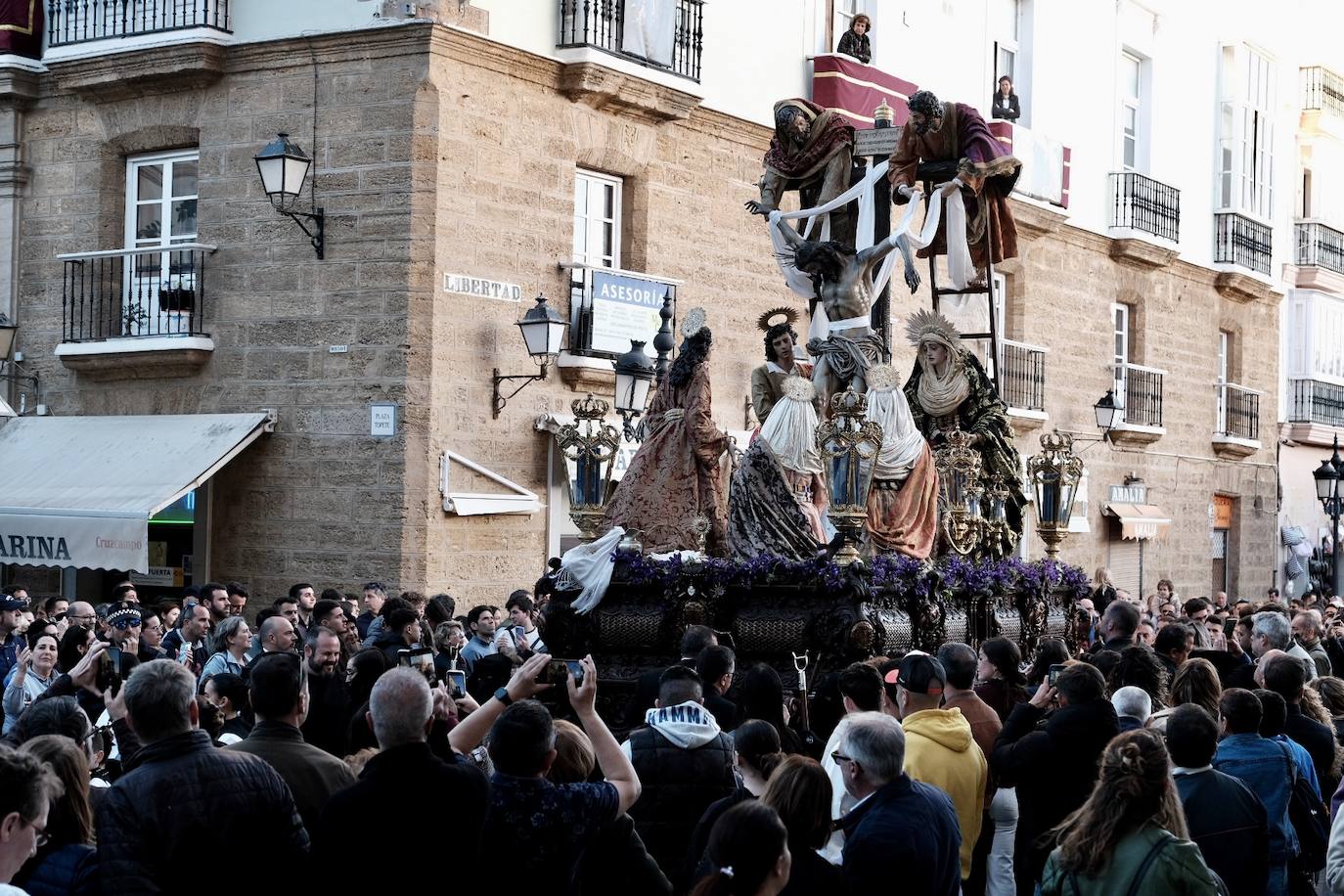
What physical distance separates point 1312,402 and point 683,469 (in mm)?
22040

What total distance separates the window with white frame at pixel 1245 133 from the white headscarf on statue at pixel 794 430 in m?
18.9

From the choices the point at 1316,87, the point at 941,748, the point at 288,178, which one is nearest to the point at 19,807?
the point at 941,748

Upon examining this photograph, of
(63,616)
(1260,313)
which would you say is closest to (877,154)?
(63,616)

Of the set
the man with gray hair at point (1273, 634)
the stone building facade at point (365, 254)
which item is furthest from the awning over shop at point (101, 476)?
the man with gray hair at point (1273, 634)

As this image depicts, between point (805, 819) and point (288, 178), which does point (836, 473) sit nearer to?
point (805, 819)

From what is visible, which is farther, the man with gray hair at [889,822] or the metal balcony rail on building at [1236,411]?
the metal balcony rail on building at [1236,411]

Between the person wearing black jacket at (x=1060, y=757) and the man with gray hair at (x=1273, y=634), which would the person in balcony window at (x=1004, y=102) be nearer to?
the man with gray hair at (x=1273, y=634)

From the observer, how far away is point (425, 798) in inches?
179

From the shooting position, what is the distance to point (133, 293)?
54.2 feet

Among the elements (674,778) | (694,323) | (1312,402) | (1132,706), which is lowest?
(674,778)

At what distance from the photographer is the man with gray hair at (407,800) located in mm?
4461

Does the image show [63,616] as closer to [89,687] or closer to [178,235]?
[89,687]

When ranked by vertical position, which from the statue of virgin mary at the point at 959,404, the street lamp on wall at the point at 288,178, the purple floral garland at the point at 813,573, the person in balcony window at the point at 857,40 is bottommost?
the purple floral garland at the point at 813,573

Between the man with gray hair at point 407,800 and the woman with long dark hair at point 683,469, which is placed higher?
the woman with long dark hair at point 683,469
